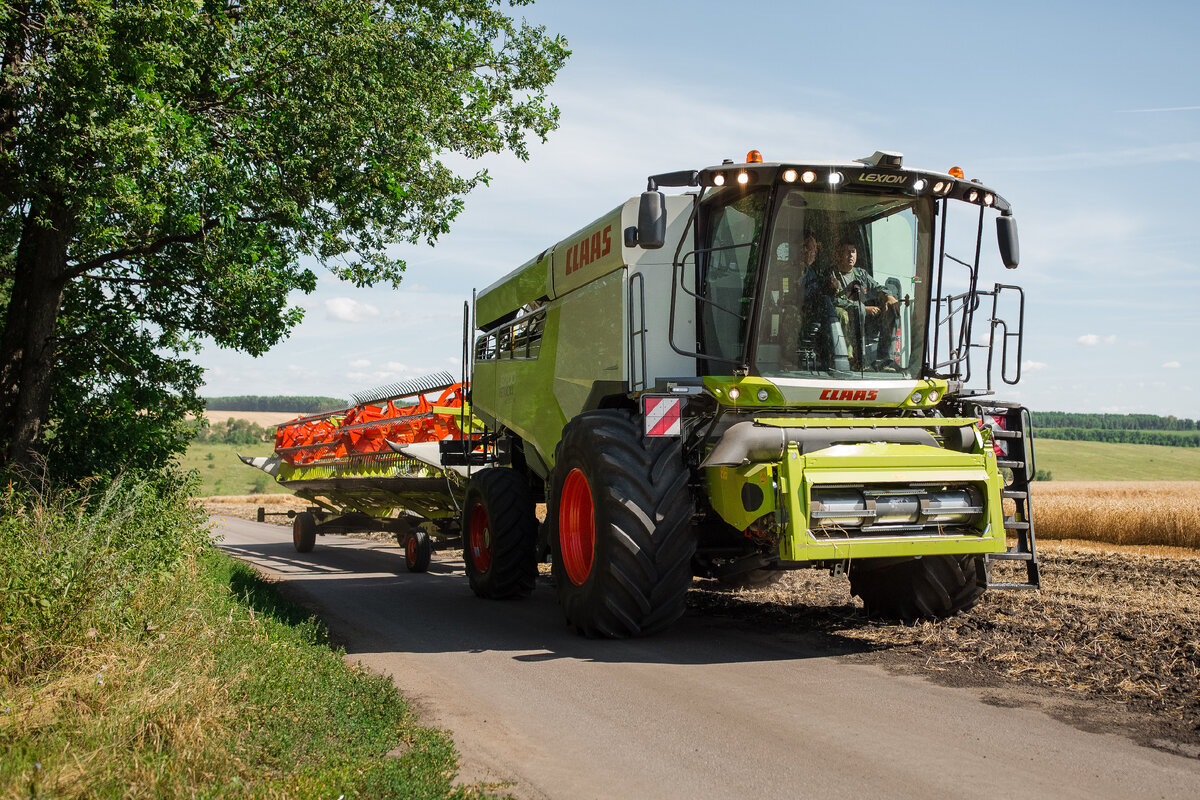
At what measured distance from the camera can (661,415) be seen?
734 cm

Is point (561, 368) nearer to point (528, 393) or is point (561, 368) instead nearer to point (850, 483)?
point (528, 393)

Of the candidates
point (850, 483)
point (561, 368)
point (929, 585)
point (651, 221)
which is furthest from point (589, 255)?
point (929, 585)

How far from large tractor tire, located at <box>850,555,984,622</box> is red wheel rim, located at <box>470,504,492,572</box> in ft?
13.5

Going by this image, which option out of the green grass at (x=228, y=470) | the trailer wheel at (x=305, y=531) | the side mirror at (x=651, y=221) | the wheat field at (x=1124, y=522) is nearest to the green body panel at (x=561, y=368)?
the side mirror at (x=651, y=221)

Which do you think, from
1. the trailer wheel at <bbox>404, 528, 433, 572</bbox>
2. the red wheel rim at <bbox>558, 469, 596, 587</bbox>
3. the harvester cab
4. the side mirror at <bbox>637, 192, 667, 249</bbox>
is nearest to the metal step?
the harvester cab

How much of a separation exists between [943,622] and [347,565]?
9.75 metres

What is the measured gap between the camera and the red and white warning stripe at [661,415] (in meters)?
7.33

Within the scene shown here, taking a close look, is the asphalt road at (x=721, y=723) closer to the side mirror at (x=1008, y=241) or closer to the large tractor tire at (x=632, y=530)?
the large tractor tire at (x=632, y=530)

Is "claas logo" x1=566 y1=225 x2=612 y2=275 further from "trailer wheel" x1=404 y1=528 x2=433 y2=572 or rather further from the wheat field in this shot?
the wheat field

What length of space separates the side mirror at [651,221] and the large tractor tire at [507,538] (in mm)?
4010

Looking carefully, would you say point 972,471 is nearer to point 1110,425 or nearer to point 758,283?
point 758,283

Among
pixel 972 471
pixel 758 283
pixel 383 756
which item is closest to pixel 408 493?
pixel 758 283

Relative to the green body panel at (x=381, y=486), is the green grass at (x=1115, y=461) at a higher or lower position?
lower

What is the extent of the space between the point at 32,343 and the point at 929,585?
31.5 ft
